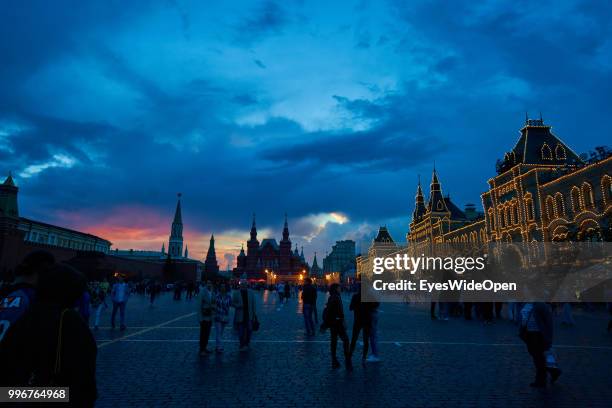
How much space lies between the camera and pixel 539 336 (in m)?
7.36

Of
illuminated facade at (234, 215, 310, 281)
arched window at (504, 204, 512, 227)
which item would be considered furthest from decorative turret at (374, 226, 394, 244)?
arched window at (504, 204, 512, 227)

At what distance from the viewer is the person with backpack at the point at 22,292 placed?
2.67 metres

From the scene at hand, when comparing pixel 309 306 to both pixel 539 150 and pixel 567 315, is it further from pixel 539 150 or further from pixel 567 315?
pixel 539 150

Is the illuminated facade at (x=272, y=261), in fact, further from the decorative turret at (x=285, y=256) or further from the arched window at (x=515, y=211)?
the arched window at (x=515, y=211)

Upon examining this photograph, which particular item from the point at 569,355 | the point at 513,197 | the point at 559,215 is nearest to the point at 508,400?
the point at 569,355

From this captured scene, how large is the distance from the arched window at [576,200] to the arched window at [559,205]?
1.72 metres

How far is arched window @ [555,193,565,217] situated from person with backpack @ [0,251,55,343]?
45.5 metres

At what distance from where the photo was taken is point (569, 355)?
33.3ft

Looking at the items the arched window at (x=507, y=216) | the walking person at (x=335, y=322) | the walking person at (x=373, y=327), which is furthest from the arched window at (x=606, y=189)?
the walking person at (x=335, y=322)

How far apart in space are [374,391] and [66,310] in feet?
18.2

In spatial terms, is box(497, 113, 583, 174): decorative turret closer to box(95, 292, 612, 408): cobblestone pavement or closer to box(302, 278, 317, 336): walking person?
box(95, 292, 612, 408): cobblestone pavement

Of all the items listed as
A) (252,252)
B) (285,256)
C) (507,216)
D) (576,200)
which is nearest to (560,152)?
(507,216)

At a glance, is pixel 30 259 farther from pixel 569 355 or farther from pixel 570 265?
A: pixel 570 265

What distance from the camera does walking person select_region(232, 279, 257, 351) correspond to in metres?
10.7
